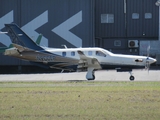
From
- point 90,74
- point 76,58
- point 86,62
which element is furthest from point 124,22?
point 90,74

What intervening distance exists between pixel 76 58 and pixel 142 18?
→ 19.4 meters

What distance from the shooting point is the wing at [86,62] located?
27.5m

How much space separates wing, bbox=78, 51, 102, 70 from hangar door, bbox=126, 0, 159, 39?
19581mm

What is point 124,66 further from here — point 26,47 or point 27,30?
point 27,30

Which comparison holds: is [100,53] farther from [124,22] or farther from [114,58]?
[124,22]

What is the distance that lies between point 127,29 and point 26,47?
19.5m

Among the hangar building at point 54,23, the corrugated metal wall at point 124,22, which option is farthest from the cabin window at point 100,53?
the corrugated metal wall at point 124,22

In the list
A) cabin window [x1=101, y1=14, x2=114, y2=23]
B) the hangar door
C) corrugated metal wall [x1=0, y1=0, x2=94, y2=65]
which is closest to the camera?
corrugated metal wall [x1=0, y1=0, x2=94, y2=65]

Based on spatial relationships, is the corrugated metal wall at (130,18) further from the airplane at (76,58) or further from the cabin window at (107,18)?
the airplane at (76,58)

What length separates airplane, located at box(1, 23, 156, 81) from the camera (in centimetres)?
2766

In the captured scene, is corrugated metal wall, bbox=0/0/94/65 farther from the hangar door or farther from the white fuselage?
the white fuselage

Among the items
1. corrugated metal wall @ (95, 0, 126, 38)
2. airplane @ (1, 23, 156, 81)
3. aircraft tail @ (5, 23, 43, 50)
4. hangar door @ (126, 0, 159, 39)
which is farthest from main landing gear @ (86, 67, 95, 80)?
hangar door @ (126, 0, 159, 39)

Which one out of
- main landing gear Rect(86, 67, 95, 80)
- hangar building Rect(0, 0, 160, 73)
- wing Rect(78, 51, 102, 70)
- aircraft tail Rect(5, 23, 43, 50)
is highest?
hangar building Rect(0, 0, 160, 73)

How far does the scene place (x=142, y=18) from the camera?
1823 inches
